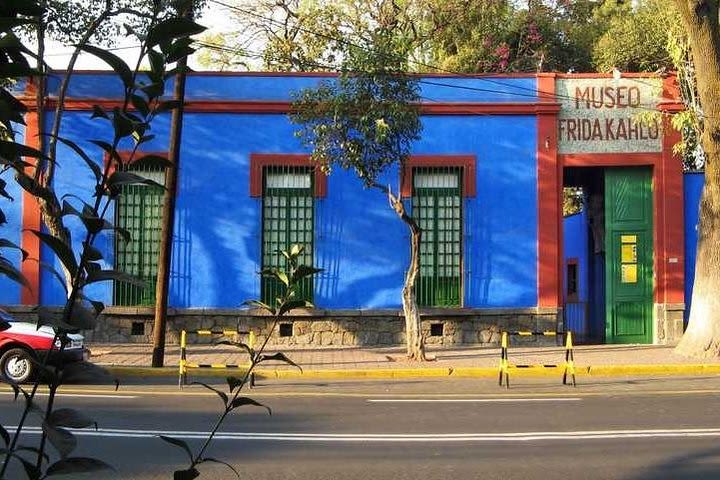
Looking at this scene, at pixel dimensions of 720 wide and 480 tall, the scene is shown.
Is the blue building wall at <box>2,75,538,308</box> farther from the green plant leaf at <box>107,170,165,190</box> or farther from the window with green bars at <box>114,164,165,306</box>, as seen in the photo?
the green plant leaf at <box>107,170,165,190</box>

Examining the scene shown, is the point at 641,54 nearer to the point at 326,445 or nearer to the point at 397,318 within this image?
the point at 397,318

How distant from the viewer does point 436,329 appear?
1859cm

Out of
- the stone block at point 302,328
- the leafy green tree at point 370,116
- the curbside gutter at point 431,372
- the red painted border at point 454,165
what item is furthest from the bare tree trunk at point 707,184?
the stone block at point 302,328

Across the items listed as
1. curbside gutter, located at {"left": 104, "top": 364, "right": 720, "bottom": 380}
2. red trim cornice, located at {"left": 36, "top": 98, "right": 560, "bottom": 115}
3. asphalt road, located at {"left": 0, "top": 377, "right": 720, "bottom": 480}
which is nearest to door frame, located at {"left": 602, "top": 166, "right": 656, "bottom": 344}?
red trim cornice, located at {"left": 36, "top": 98, "right": 560, "bottom": 115}

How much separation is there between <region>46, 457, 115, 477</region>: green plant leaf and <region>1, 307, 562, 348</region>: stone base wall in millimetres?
16371

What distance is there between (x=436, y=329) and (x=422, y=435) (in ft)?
33.3

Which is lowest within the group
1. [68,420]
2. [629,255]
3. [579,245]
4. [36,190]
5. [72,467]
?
[72,467]

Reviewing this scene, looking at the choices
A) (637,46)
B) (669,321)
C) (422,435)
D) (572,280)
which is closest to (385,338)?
(669,321)

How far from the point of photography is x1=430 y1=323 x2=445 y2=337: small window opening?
1856 cm

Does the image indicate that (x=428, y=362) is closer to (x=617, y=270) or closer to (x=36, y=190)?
(x=617, y=270)

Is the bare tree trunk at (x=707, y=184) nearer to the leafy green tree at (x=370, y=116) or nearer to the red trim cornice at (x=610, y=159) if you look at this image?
the red trim cornice at (x=610, y=159)

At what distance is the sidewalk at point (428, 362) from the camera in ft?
47.6

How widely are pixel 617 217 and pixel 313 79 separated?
7860mm

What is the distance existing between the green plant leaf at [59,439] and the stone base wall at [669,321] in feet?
60.1
